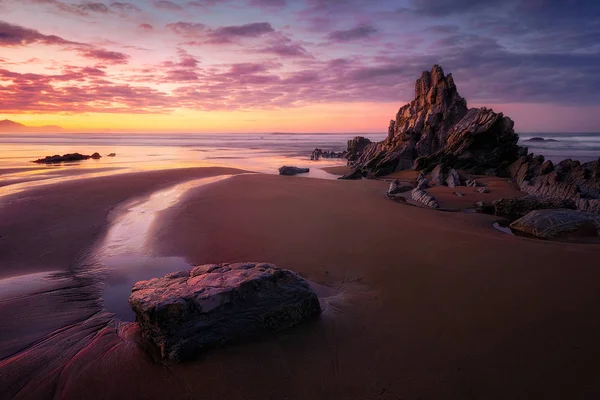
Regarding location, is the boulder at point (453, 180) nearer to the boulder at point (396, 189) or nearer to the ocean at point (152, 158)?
the boulder at point (396, 189)

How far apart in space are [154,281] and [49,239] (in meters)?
4.99

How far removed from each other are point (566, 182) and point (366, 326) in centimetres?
1294

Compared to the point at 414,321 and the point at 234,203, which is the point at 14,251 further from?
the point at 414,321

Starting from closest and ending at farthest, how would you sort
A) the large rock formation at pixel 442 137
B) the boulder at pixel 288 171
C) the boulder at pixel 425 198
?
the boulder at pixel 425 198 → the large rock formation at pixel 442 137 → the boulder at pixel 288 171

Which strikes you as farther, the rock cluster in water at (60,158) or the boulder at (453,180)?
the rock cluster in water at (60,158)

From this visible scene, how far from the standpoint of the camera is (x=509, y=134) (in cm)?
1986

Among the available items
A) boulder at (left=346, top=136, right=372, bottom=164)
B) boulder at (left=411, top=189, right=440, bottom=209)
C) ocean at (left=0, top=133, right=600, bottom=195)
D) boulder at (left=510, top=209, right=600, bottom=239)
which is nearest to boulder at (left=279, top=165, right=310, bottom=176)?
ocean at (left=0, top=133, right=600, bottom=195)

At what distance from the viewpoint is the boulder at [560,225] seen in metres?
7.82

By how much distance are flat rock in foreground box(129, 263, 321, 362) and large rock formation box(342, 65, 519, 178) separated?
16820 mm

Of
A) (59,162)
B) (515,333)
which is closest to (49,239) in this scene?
(515,333)

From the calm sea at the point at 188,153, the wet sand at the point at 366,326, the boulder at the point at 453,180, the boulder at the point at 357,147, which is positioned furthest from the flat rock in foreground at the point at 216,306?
the boulder at the point at 357,147

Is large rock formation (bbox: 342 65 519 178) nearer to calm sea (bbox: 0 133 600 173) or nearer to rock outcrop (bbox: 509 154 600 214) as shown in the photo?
rock outcrop (bbox: 509 154 600 214)

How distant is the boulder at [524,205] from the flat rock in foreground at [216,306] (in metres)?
8.58

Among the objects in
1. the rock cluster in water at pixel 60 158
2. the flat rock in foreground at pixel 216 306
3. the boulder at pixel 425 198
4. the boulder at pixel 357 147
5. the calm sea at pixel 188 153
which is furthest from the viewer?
the boulder at pixel 357 147
